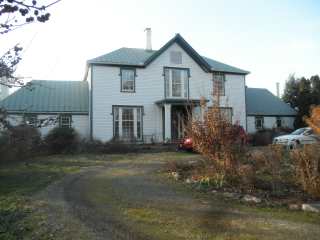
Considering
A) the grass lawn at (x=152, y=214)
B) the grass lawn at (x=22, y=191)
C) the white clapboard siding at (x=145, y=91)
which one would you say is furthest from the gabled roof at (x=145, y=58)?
the grass lawn at (x=152, y=214)

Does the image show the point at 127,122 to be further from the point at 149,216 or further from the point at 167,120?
the point at 149,216

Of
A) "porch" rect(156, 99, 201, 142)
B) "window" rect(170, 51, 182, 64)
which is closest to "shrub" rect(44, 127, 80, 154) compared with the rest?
"porch" rect(156, 99, 201, 142)

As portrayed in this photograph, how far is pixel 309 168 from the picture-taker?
34.6ft

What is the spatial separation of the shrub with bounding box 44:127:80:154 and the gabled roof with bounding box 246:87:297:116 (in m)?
17.0

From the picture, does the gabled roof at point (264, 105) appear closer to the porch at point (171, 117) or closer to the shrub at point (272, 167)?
the porch at point (171, 117)

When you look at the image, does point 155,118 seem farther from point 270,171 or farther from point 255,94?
point 270,171

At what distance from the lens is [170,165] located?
1545cm

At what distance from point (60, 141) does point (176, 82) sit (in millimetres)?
10832

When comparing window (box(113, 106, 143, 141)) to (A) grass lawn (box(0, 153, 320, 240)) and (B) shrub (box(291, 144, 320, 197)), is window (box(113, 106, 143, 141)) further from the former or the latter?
(B) shrub (box(291, 144, 320, 197))

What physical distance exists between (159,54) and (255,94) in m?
13.8

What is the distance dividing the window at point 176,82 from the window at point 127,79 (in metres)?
2.57

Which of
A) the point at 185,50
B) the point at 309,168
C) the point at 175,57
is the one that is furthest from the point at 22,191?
the point at 185,50

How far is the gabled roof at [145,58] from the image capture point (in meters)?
31.8

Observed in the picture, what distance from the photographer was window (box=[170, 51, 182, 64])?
3334cm
